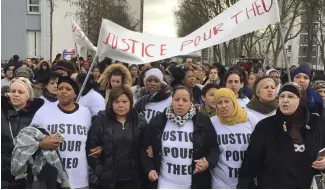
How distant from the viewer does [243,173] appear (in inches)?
165

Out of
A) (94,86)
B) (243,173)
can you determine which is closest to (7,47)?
(94,86)

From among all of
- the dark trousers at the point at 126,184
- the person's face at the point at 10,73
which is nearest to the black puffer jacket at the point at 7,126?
the dark trousers at the point at 126,184

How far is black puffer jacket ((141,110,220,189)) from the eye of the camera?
4.43 metres

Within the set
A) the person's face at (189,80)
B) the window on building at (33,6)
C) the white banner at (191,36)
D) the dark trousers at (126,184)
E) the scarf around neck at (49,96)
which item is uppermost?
the window on building at (33,6)

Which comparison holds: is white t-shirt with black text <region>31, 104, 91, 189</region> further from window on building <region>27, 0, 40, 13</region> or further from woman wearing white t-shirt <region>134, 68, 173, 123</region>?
window on building <region>27, 0, 40, 13</region>

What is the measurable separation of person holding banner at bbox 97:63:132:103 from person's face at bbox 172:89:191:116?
4.85ft

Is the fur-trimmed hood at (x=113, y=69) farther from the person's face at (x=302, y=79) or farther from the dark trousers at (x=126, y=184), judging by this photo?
the person's face at (x=302, y=79)

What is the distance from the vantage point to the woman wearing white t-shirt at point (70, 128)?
4562 millimetres

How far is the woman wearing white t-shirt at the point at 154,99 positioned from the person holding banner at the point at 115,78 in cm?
30

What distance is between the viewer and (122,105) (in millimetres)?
4613

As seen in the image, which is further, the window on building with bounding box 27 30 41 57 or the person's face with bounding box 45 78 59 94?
the window on building with bounding box 27 30 41 57

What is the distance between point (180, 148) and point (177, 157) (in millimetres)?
89

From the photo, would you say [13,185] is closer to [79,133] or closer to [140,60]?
[79,133]

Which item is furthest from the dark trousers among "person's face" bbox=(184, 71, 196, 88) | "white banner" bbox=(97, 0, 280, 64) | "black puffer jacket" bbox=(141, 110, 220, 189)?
"person's face" bbox=(184, 71, 196, 88)
